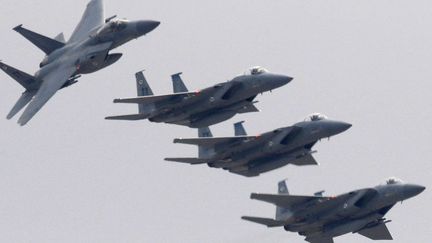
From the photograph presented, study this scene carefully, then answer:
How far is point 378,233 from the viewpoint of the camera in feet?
373

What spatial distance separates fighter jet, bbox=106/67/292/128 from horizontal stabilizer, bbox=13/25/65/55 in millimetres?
8264

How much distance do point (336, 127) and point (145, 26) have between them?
53.0 feet

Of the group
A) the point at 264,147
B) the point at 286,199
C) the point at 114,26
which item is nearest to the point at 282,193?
the point at 286,199

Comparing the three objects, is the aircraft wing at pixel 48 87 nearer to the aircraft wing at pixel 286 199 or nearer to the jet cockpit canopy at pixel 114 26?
the jet cockpit canopy at pixel 114 26

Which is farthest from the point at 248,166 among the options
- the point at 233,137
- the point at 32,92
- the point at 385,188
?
the point at 32,92

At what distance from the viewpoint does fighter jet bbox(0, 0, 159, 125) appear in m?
106

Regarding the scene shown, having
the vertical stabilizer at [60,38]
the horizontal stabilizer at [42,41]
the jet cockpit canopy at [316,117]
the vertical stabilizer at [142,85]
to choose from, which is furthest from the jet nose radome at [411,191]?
the vertical stabilizer at [60,38]

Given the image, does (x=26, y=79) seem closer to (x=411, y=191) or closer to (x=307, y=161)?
(x=307, y=161)

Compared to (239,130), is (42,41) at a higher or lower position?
higher

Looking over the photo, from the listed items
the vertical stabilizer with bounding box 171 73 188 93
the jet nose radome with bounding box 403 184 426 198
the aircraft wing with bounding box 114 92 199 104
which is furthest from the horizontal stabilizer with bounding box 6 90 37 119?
the jet nose radome with bounding box 403 184 426 198

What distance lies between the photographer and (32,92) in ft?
357

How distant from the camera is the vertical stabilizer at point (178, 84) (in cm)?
10894

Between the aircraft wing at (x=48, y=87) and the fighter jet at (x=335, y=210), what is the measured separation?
54.6 ft

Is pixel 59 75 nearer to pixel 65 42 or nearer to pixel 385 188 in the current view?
pixel 65 42
